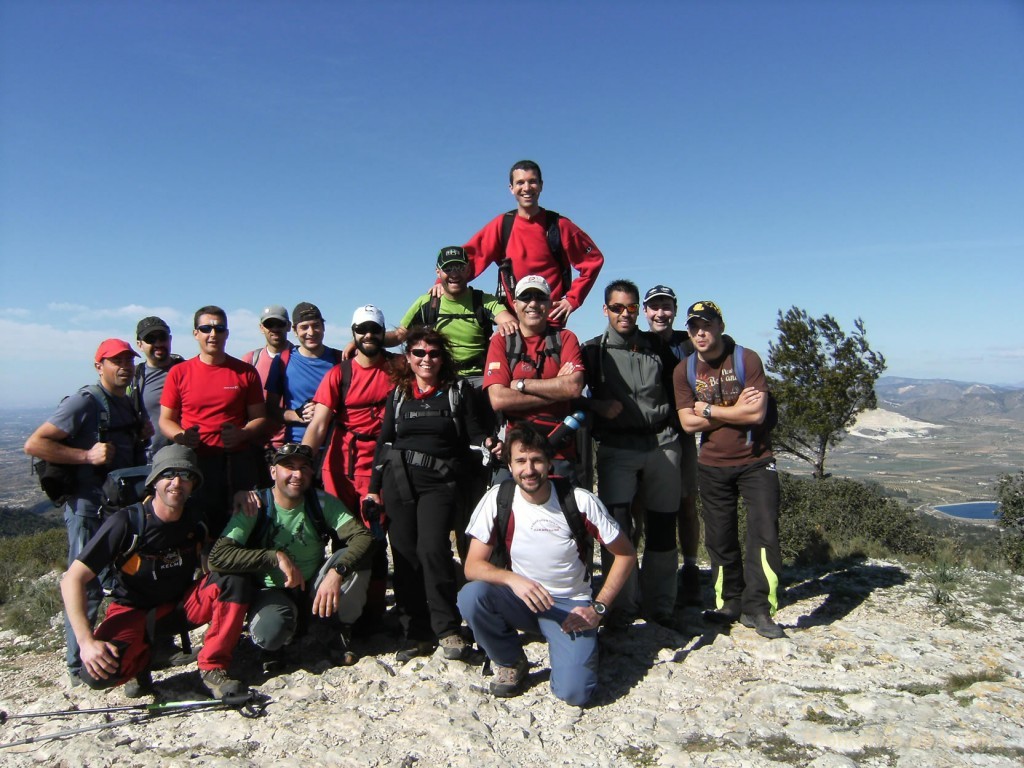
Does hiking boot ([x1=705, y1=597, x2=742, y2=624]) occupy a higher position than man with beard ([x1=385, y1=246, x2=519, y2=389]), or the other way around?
man with beard ([x1=385, y1=246, x2=519, y2=389])

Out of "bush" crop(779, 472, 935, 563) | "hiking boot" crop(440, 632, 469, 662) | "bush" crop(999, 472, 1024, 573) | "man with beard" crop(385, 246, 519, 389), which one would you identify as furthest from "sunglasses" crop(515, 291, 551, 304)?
"bush" crop(999, 472, 1024, 573)

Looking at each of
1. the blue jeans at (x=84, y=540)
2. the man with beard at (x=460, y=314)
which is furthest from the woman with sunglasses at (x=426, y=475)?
the blue jeans at (x=84, y=540)

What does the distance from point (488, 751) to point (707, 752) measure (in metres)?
1.27

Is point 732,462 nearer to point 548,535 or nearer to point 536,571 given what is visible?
point 548,535

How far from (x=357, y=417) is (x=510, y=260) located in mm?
2085

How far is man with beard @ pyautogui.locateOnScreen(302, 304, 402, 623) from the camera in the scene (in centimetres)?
538

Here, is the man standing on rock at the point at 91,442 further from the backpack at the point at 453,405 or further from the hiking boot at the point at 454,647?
the hiking boot at the point at 454,647

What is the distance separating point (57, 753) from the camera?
388 cm

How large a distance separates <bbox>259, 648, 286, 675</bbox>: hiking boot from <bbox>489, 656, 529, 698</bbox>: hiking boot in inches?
66.6

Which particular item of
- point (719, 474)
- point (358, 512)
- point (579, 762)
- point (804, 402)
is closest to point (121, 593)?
point (358, 512)

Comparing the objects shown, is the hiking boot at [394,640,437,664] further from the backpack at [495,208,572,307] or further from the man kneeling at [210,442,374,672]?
the backpack at [495,208,572,307]

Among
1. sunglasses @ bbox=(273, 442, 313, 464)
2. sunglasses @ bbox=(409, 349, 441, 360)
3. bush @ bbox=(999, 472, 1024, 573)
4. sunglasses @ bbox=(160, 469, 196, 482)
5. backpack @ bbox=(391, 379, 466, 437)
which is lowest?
bush @ bbox=(999, 472, 1024, 573)

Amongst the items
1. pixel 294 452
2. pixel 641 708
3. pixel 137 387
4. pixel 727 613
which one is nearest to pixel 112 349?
pixel 137 387

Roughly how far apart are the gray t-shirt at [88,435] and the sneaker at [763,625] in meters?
5.27
